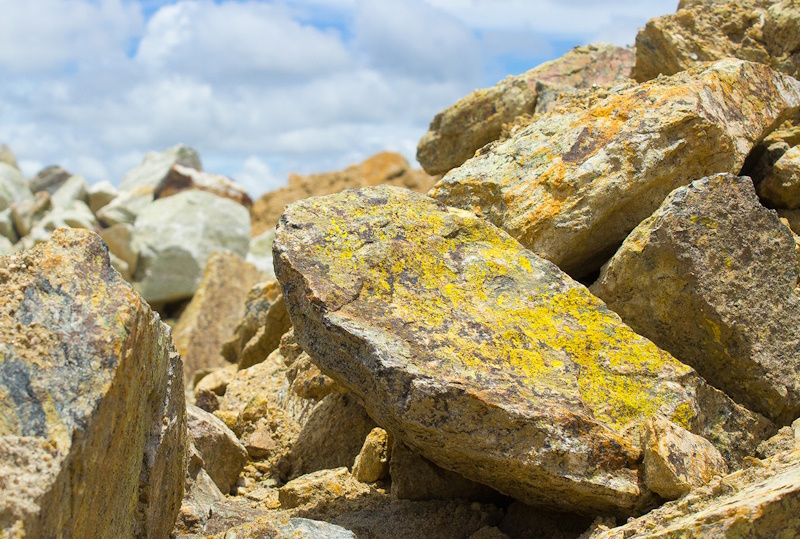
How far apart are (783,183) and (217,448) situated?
4.22m

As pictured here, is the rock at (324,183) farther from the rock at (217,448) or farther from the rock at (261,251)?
the rock at (217,448)

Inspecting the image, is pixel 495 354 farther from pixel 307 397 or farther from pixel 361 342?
pixel 307 397

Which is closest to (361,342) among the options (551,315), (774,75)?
(551,315)

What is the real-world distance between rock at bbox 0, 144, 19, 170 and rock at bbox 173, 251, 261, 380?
11.3 metres

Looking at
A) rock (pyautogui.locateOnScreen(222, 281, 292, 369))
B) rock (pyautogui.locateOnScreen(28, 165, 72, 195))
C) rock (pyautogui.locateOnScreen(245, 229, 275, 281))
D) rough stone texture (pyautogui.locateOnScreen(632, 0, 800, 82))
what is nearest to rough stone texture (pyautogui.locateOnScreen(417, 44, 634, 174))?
rough stone texture (pyautogui.locateOnScreen(632, 0, 800, 82))

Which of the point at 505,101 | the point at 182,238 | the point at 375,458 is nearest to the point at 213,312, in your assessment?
the point at 182,238

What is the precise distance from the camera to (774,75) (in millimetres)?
5953

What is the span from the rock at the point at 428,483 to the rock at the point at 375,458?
260mm

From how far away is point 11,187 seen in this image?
19.1 metres

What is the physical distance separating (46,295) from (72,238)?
0.32m

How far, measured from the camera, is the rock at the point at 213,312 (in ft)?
36.7

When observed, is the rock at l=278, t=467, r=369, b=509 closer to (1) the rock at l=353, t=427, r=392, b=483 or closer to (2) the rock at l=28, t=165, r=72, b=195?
(1) the rock at l=353, t=427, r=392, b=483

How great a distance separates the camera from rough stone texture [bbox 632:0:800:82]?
670 centimetres

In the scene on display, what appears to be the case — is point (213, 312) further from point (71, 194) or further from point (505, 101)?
point (71, 194)
